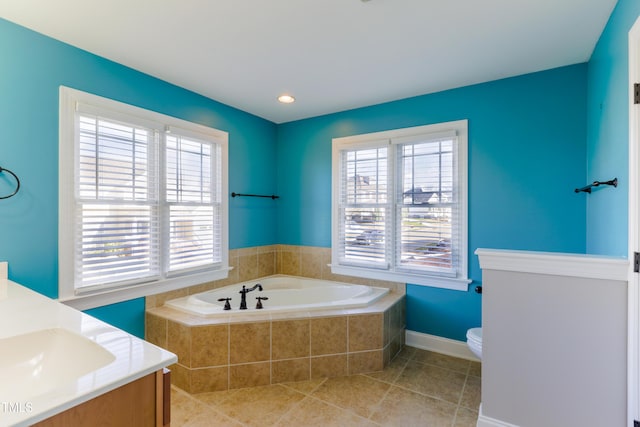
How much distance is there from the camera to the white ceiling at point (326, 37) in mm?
1760

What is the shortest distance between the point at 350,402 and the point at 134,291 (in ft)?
6.22

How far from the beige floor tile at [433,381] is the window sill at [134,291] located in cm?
199

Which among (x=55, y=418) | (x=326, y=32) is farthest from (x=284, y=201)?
(x=55, y=418)

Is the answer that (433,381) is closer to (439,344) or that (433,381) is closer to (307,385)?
(439,344)

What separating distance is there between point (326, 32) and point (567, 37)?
1.62m

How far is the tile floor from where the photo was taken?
1.97 metres

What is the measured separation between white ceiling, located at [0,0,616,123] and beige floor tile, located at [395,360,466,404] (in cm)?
253

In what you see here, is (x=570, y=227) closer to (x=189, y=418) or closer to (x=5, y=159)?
(x=189, y=418)

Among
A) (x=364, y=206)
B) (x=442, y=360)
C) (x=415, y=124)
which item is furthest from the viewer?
(x=364, y=206)

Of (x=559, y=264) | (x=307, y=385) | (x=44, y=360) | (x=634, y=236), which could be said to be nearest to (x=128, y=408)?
(x=44, y=360)

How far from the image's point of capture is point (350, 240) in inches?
137

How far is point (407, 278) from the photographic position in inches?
122

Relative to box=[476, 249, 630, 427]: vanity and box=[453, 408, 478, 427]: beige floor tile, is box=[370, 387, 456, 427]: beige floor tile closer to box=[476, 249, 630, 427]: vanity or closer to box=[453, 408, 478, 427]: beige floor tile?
box=[453, 408, 478, 427]: beige floor tile

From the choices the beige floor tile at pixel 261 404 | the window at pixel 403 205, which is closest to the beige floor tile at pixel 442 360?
the window at pixel 403 205
